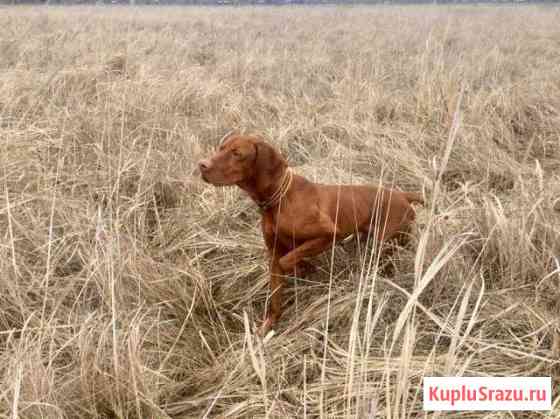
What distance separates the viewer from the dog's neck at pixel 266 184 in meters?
1.73

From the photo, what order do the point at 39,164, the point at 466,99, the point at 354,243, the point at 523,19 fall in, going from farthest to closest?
the point at 523,19, the point at 466,99, the point at 39,164, the point at 354,243

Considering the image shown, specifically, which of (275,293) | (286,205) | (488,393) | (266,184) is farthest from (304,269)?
(488,393)

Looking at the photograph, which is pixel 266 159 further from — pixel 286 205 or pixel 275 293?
pixel 275 293

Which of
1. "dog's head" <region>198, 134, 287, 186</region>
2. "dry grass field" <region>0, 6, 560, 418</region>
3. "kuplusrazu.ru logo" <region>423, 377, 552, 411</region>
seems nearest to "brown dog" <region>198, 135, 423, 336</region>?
"dog's head" <region>198, 134, 287, 186</region>

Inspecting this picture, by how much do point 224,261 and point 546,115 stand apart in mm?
3093

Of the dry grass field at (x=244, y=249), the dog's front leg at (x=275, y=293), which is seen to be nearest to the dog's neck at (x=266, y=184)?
the dog's front leg at (x=275, y=293)

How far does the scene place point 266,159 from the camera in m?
1.71

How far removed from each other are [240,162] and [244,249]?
710mm

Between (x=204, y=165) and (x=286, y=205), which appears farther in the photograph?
Answer: (x=286, y=205)

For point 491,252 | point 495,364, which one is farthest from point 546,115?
point 495,364

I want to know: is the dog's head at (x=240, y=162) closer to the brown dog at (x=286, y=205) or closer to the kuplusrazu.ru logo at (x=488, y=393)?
the brown dog at (x=286, y=205)

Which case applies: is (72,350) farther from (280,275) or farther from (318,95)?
(318,95)

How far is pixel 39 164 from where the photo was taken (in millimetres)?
2453

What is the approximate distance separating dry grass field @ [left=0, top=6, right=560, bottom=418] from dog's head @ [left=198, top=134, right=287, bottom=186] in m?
Answer: 0.41
